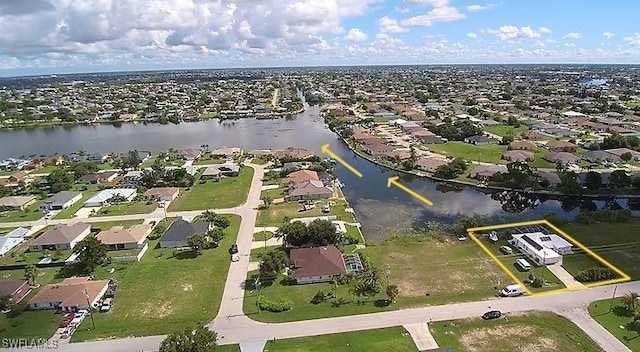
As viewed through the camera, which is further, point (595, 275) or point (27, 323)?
point (595, 275)

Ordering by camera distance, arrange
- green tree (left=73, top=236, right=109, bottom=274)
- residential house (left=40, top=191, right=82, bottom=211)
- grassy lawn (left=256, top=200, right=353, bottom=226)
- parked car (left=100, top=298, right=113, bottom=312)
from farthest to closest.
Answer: residential house (left=40, top=191, right=82, bottom=211), grassy lawn (left=256, top=200, right=353, bottom=226), green tree (left=73, top=236, right=109, bottom=274), parked car (left=100, top=298, right=113, bottom=312)

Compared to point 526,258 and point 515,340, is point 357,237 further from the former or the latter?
point 515,340

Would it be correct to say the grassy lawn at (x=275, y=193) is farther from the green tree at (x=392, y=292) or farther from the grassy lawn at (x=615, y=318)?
the grassy lawn at (x=615, y=318)

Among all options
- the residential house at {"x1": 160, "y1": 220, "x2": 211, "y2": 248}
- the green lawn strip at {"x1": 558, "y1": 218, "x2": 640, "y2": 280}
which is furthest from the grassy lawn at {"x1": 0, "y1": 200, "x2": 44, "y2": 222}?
the green lawn strip at {"x1": 558, "y1": 218, "x2": 640, "y2": 280}

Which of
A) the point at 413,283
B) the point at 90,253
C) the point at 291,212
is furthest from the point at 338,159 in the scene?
the point at 90,253

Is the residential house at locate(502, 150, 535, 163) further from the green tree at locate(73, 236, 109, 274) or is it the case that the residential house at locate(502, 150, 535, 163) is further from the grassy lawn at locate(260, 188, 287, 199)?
the green tree at locate(73, 236, 109, 274)

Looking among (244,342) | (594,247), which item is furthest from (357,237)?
(594,247)

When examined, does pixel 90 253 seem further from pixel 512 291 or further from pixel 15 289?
pixel 512 291

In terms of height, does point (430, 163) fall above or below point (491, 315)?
above
